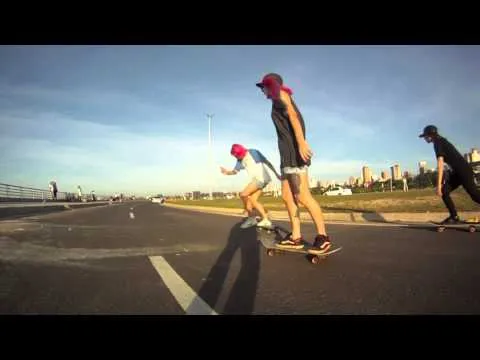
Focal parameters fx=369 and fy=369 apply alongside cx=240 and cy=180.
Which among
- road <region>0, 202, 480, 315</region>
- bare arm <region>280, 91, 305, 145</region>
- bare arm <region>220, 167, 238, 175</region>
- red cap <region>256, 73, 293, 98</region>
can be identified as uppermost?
red cap <region>256, 73, 293, 98</region>

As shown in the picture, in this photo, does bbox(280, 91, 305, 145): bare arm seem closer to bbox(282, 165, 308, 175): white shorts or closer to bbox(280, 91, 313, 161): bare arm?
bbox(280, 91, 313, 161): bare arm

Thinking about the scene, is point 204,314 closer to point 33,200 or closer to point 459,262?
point 459,262

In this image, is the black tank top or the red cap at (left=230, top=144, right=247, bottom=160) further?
the red cap at (left=230, top=144, right=247, bottom=160)

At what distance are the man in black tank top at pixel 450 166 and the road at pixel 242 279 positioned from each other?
100cm

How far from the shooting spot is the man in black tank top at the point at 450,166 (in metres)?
6.68

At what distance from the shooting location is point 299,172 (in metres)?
4.90

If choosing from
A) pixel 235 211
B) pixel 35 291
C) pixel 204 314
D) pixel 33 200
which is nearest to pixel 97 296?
pixel 35 291

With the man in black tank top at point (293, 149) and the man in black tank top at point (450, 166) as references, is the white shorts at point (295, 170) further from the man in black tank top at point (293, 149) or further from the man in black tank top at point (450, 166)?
the man in black tank top at point (450, 166)

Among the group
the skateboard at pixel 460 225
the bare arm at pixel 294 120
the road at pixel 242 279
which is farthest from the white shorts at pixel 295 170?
the skateboard at pixel 460 225

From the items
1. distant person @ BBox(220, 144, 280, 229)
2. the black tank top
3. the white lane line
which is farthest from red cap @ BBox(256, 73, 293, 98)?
distant person @ BBox(220, 144, 280, 229)

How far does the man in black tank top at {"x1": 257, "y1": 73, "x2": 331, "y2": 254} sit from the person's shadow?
764 millimetres

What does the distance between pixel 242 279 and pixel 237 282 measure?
6.0 inches

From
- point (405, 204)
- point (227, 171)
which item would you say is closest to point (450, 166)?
point (227, 171)

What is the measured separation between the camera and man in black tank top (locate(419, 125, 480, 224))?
6680 mm
